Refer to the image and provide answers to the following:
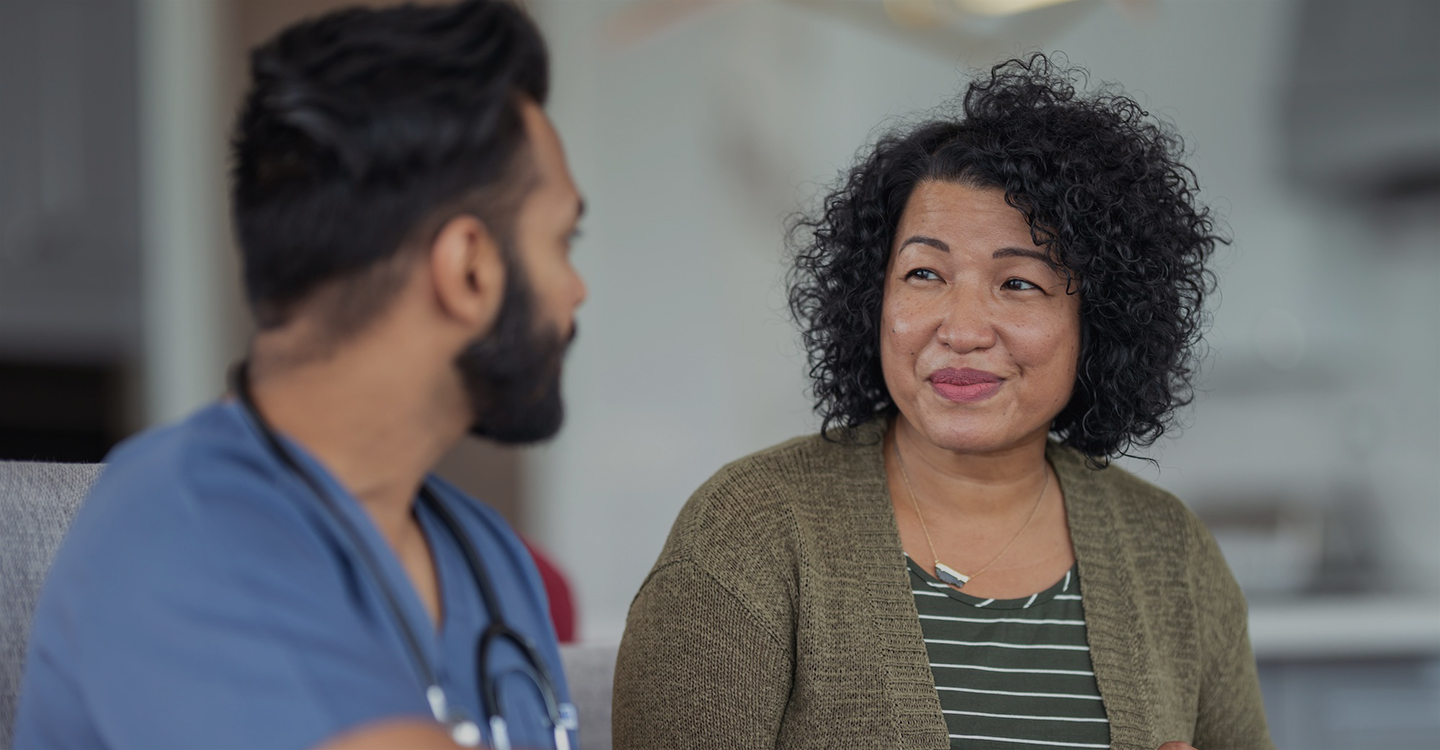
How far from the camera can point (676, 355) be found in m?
3.60

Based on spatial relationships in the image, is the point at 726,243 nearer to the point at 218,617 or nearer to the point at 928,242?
the point at 928,242

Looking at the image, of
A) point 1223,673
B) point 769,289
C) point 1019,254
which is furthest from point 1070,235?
point 769,289

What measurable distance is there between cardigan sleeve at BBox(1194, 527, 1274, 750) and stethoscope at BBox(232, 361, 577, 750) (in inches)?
37.8

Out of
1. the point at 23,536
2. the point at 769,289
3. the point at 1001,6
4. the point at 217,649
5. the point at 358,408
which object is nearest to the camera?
the point at 217,649

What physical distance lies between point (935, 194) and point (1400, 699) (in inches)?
75.1

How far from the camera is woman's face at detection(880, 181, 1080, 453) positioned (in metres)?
1.44

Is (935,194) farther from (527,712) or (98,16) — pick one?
(98,16)

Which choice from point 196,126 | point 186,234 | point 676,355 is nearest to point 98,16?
point 196,126

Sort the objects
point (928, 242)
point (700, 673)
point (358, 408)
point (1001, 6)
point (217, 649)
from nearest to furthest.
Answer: point (217, 649)
point (358, 408)
point (700, 673)
point (928, 242)
point (1001, 6)

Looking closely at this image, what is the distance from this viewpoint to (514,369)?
848 millimetres

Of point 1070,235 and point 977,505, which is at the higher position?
point 1070,235

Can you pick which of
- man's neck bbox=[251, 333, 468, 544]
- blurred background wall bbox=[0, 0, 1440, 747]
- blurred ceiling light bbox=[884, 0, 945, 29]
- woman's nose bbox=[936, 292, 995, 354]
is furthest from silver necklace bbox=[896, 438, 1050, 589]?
blurred background wall bbox=[0, 0, 1440, 747]

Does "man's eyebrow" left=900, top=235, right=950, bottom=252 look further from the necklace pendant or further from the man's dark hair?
the man's dark hair

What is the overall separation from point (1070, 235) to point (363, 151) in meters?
0.89
